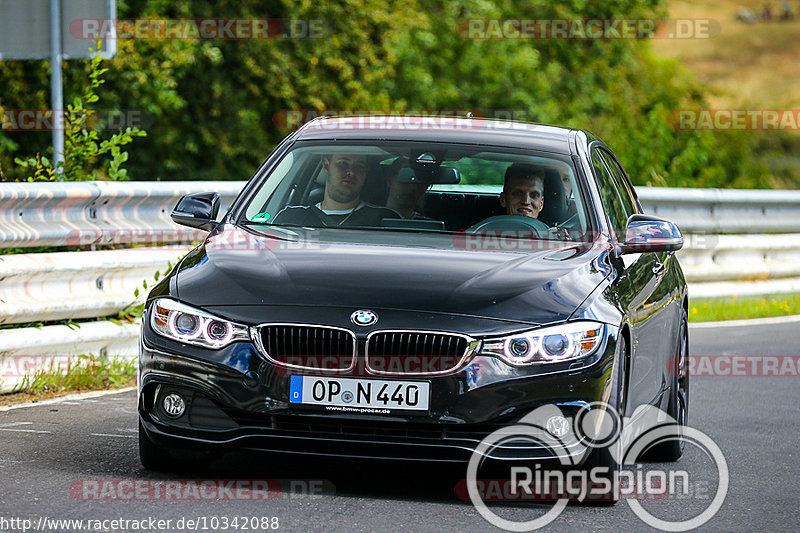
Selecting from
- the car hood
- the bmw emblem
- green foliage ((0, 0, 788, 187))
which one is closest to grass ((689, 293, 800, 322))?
green foliage ((0, 0, 788, 187))

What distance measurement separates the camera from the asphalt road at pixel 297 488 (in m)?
5.52

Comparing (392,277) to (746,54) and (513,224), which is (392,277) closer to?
(513,224)

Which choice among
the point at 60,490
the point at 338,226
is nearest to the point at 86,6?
the point at 338,226

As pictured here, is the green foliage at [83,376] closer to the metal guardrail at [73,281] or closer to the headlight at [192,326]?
the metal guardrail at [73,281]

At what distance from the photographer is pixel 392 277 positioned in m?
6.00

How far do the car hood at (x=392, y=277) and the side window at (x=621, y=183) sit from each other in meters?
1.55

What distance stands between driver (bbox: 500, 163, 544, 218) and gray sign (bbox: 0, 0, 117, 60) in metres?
4.64

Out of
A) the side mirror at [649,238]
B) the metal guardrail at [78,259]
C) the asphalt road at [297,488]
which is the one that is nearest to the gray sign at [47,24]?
the metal guardrail at [78,259]

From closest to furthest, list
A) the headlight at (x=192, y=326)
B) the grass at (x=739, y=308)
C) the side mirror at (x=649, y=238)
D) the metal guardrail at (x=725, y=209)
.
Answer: the headlight at (x=192, y=326) < the side mirror at (x=649, y=238) < the grass at (x=739, y=308) < the metal guardrail at (x=725, y=209)

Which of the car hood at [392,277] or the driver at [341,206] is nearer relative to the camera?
the car hood at [392,277]

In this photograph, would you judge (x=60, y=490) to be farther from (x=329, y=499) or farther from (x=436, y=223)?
(x=436, y=223)

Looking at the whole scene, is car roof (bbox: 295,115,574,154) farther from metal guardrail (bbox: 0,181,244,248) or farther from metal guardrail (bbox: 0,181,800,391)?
metal guardrail (bbox: 0,181,244,248)

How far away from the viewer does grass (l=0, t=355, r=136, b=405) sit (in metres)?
8.55

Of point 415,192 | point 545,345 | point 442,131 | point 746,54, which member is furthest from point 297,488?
point 746,54
